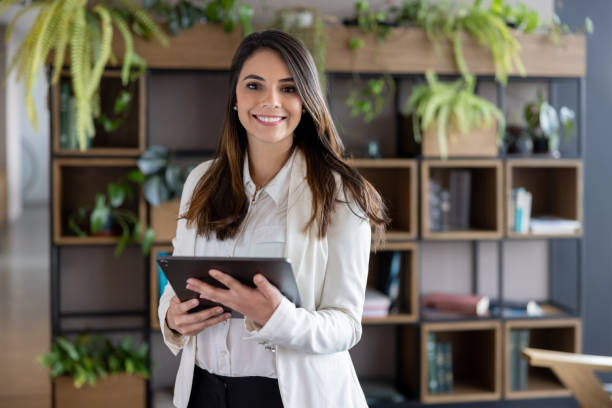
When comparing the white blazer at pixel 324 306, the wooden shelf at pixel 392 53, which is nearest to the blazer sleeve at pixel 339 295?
the white blazer at pixel 324 306

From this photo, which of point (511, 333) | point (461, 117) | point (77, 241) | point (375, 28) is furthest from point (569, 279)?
point (77, 241)

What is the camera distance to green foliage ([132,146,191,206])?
304 centimetres

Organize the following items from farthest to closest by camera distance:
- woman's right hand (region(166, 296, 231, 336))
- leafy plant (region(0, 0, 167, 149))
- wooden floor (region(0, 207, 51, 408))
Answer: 1. wooden floor (region(0, 207, 51, 408))
2. leafy plant (region(0, 0, 167, 149))
3. woman's right hand (region(166, 296, 231, 336))

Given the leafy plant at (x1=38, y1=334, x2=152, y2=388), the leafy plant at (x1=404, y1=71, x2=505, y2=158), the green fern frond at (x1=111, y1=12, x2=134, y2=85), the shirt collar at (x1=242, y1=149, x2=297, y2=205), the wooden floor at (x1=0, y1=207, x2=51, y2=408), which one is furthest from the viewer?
the wooden floor at (x1=0, y1=207, x2=51, y2=408)

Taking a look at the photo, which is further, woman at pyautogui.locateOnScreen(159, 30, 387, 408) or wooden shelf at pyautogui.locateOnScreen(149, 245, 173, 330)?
wooden shelf at pyautogui.locateOnScreen(149, 245, 173, 330)

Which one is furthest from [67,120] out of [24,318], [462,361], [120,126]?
[24,318]

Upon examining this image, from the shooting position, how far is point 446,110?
316cm

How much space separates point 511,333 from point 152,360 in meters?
1.87

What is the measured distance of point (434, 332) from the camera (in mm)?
3619

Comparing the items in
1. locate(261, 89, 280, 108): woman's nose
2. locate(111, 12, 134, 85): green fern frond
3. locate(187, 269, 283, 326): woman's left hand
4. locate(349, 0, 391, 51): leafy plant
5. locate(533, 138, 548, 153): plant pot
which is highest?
locate(349, 0, 391, 51): leafy plant

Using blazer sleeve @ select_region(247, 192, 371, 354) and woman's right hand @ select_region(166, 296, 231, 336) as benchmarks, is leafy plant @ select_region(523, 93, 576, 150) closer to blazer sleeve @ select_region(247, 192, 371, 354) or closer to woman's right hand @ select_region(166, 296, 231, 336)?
blazer sleeve @ select_region(247, 192, 371, 354)

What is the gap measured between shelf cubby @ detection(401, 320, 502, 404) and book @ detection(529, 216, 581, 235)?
52 centimetres

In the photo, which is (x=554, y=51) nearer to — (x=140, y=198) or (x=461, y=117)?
(x=461, y=117)

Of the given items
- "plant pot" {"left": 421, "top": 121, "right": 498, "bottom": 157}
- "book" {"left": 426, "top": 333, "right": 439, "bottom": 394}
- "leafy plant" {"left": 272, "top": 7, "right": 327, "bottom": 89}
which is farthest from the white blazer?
"book" {"left": 426, "top": 333, "right": 439, "bottom": 394}
